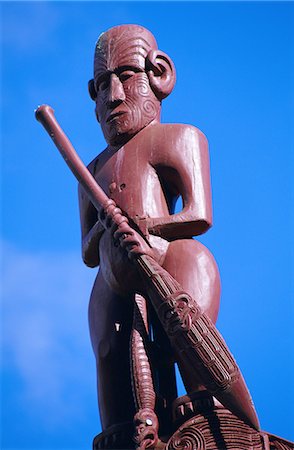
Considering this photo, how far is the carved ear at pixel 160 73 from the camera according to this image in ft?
21.8

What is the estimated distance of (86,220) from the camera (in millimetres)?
6652

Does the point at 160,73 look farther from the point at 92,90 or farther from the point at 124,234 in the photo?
the point at 124,234

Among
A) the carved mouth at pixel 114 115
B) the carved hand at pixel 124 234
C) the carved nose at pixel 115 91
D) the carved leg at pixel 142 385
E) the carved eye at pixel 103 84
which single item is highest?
the carved eye at pixel 103 84

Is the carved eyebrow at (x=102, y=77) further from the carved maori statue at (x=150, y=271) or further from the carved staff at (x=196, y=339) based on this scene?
the carved staff at (x=196, y=339)

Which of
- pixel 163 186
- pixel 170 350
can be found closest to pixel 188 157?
pixel 163 186

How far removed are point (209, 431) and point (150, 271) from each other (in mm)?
1010

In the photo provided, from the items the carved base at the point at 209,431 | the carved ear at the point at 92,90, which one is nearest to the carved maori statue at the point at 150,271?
the carved base at the point at 209,431

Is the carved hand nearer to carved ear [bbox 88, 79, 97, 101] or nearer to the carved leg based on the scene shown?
the carved leg

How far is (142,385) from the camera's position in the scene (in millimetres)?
5633

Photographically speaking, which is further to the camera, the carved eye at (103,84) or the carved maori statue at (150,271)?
the carved eye at (103,84)

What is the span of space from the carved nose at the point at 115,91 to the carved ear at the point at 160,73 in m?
0.23

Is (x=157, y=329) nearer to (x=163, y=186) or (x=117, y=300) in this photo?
(x=117, y=300)

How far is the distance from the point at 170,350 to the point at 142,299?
36 centimetres

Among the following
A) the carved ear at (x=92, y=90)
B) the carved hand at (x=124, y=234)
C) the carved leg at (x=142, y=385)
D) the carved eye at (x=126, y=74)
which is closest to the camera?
the carved leg at (x=142, y=385)
